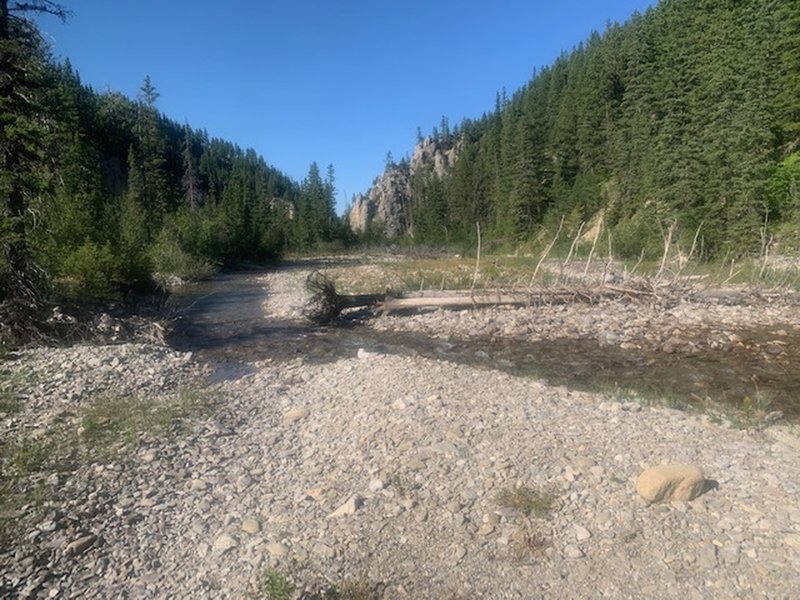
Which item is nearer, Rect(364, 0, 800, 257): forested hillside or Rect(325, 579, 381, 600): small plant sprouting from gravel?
Rect(325, 579, 381, 600): small plant sprouting from gravel

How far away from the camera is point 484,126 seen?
124m

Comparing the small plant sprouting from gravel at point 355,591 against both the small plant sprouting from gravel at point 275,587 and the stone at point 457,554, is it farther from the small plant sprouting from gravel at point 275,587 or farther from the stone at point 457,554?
the stone at point 457,554

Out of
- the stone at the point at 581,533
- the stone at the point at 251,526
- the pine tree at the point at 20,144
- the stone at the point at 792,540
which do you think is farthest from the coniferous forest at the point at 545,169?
the stone at the point at 792,540

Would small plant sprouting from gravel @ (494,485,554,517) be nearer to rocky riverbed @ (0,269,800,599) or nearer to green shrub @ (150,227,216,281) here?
rocky riverbed @ (0,269,800,599)

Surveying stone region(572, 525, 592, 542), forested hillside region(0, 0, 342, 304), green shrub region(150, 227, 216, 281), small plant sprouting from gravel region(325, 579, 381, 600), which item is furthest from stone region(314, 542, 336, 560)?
green shrub region(150, 227, 216, 281)

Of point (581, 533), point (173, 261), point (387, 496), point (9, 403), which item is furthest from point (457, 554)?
point (173, 261)

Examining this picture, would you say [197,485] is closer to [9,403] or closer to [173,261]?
[9,403]

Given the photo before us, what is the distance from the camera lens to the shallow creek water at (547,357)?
970cm

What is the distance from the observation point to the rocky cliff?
128 meters

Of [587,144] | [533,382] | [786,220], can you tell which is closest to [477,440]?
[533,382]

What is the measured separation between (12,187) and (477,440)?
496 inches

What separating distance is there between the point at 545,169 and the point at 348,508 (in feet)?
231

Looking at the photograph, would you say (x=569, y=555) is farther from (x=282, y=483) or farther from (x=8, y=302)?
(x=8, y=302)

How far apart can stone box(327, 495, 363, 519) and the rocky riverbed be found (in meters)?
0.02
